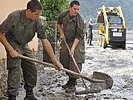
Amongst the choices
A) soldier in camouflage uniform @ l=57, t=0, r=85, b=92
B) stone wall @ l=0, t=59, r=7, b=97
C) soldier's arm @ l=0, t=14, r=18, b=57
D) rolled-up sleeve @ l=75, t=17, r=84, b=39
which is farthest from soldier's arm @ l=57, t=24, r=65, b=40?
soldier's arm @ l=0, t=14, r=18, b=57

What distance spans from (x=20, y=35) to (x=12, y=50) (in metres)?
0.40

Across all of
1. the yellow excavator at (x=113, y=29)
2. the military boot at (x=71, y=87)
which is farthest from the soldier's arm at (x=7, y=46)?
the yellow excavator at (x=113, y=29)

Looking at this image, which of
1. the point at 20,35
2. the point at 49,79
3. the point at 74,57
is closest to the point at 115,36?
the point at 49,79

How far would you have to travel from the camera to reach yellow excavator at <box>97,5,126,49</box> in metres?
26.2

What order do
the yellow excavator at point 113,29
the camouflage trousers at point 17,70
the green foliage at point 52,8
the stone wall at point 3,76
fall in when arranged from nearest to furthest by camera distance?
1. the camouflage trousers at point 17,70
2. the stone wall at point 3,76
3. the green foliage at point 52,8
4. the yellow excavator at point 113,29

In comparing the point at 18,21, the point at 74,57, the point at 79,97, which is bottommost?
the point at 79,97

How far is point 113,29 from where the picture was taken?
2606 centimetres

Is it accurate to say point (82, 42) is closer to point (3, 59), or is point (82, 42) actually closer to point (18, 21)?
point (3, 59)

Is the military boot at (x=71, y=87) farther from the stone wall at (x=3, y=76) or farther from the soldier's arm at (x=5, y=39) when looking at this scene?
the soldier's arm at (x=5, y=39)

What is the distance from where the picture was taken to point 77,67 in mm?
8727

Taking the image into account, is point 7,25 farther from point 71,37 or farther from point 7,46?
point 71,37

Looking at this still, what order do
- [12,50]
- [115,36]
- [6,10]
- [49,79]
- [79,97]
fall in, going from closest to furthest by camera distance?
[12,50], [79,97], [6,10], [49,79], [115,36]

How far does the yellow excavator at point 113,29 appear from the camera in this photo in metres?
26.2

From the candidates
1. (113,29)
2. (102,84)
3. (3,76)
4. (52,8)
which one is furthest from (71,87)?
(113,29)
